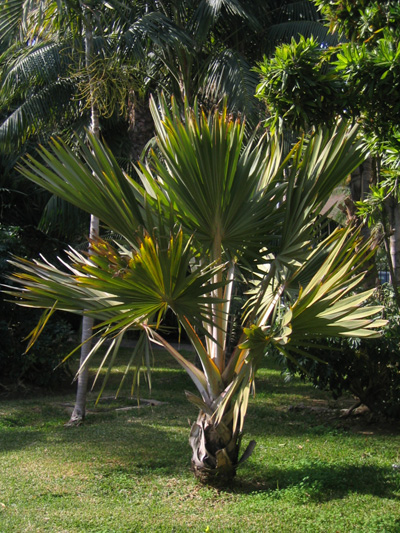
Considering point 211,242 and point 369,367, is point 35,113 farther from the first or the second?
point 369,367

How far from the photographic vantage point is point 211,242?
533 centimetres

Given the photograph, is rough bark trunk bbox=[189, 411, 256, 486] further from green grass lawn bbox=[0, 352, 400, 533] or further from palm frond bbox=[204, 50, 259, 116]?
palm frond bbox=[204, 50, 259, 116]

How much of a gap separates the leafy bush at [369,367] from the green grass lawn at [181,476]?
43 cm

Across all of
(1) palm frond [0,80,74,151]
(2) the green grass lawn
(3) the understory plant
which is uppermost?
(1) palm frond [0,80,74,151]

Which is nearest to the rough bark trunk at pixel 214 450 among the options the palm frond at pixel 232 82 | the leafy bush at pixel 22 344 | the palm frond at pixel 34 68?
the palm frond at pixel 232 82

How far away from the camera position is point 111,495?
17.9 ft

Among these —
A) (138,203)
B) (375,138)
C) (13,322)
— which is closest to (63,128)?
(13,322)

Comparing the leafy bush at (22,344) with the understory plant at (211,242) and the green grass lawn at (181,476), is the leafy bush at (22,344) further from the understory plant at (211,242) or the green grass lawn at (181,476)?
the understory plant at (211,242)

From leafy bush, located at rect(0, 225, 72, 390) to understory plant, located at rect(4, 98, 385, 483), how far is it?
6.40 m

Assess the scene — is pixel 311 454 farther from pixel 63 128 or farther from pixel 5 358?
pixel 63 128

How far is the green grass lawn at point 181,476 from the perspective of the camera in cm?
482

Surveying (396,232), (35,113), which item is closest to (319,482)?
(396,232)

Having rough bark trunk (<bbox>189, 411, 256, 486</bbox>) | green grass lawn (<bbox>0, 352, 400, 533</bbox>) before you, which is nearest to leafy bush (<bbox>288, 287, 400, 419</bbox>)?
green grass lawn (<bbox>0, 352, 400, 533</bbox>)

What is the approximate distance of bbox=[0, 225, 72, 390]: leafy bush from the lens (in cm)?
1125
